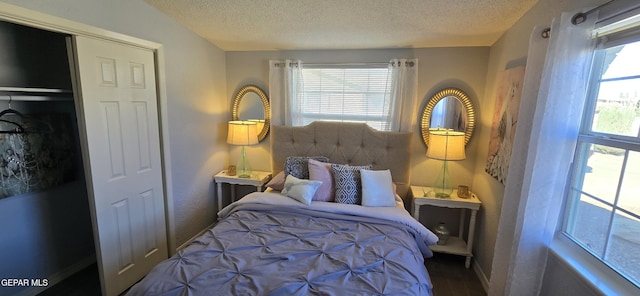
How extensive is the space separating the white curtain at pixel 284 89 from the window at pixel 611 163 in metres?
2.33

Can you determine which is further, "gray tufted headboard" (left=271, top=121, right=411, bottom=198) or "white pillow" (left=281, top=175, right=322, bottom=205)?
"gray tufted headboard" (left=271, top=121, right=411, bottom=198)

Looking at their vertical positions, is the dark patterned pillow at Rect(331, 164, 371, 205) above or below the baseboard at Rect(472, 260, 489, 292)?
above

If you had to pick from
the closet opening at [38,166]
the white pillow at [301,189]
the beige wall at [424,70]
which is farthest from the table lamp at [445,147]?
the closet opening at [38,166]

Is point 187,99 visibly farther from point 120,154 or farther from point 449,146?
point 449,146

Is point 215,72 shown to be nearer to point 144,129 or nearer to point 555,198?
point 144,129

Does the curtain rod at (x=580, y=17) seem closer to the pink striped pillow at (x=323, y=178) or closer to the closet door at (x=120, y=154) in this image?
the pink striped pillow at (x=323, y=178)

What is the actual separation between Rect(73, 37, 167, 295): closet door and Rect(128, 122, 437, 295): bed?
27.7 inches

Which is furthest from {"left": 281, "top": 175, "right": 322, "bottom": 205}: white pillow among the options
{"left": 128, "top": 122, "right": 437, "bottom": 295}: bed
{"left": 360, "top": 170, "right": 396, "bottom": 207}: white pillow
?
{"left": 360, "top": 170, "right": 396, "bottom": 207}: white pillow

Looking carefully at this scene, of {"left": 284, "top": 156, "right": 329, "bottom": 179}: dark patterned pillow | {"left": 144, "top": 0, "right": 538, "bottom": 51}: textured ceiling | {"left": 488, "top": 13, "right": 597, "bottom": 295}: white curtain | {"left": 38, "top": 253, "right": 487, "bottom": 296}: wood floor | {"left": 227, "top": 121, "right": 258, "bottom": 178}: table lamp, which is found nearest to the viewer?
{"left": 488, "top": 13, "right": 597, "bottom": 295}: white curtain

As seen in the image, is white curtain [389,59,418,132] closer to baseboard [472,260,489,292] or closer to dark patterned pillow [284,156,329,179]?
dark patterned pillow [284,156,329,179]

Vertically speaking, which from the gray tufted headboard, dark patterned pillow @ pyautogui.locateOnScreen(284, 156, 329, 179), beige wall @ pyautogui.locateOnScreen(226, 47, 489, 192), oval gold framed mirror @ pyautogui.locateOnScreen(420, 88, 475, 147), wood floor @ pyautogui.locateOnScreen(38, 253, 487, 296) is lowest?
wood floor @ pyautogui.locateOnScreen(38, 253, 487, 296)

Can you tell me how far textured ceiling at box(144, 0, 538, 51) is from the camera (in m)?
1.99

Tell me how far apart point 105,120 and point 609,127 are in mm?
3000

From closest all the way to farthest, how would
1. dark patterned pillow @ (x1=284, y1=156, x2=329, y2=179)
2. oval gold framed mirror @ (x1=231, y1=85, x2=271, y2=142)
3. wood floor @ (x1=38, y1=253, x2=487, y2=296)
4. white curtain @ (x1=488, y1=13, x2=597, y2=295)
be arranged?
1. white curtain @ (x1=488, y1=13, x2=597, y2=295)
2. wood floor @ (x1=38, y1=253, x2=487, y2=296)
3. dark patterned pillow @ (x1=284, y1=156, x2=329, y2=179)
4. oval gold framed mirror @ (x1=231, y1=85, x2=271, y2=142)
